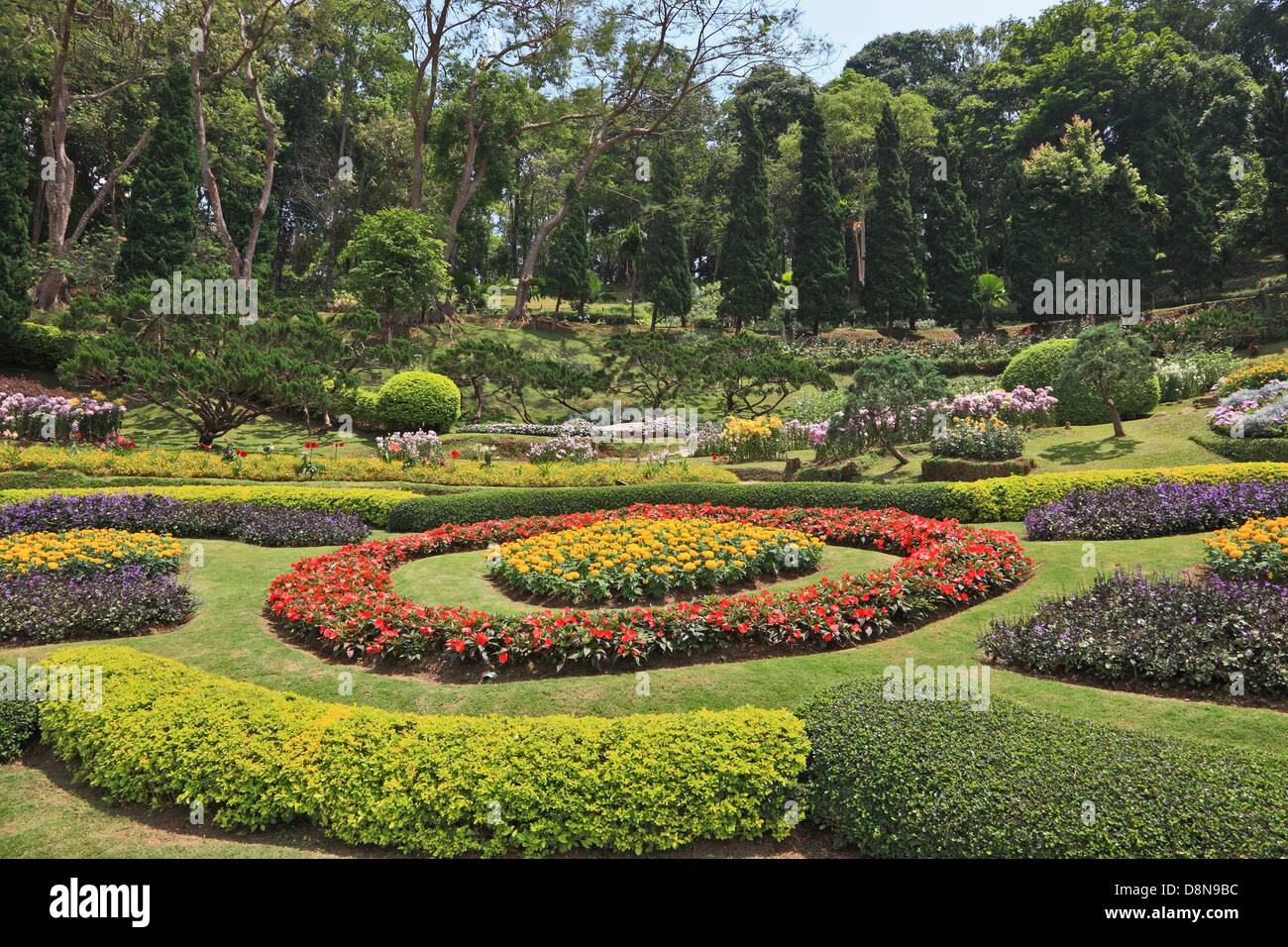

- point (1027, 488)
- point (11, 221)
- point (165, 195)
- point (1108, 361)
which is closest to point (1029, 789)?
point (1027, 488)

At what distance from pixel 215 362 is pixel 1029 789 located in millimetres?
18867

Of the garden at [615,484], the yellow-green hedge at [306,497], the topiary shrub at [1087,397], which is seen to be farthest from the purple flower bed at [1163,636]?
the topiary shrub at [1087,397]

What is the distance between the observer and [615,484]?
13781 mm

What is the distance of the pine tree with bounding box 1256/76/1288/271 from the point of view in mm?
26062

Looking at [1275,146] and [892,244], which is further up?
[1275,146]

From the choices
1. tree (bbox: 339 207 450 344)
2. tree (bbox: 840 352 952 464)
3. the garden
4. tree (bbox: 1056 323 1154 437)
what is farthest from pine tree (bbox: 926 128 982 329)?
tree (bbox: 339 207 450 344)

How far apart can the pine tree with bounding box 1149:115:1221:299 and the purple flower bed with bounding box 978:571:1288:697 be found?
1431 inches

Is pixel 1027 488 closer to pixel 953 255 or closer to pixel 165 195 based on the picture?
pixel 953 255

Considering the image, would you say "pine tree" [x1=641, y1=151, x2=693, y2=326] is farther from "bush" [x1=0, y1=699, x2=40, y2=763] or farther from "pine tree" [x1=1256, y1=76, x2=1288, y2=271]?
"bush" [x1=0, y1=699, x2=40, y2=763]

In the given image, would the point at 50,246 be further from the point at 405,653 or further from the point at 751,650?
the point at 751,650

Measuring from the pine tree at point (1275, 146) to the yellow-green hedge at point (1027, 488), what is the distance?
22564 millimetres

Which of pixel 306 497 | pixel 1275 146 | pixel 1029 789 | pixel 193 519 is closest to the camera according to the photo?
pixel 1029 789

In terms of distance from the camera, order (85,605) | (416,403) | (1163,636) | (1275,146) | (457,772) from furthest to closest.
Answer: (1275,146) → (416,403) → (85,605) → (1163,636) → (457,772)

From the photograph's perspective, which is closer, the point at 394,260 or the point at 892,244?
the point at 394,260
